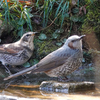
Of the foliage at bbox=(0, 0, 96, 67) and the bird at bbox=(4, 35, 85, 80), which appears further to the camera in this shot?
the foliage at bbox=(0, 0, 96, 67)

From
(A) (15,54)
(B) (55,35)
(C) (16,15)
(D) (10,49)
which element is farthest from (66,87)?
(C) (16,15)

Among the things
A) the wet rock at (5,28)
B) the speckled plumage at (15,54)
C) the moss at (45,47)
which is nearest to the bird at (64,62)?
the speckled plumage at (15,54)

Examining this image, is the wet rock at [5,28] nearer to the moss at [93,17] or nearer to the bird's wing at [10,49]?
the bird's wing at [10,49]

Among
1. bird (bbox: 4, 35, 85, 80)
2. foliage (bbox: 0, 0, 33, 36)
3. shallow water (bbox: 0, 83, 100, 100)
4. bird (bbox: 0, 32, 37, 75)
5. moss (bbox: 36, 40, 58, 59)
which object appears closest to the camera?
shallow water (bbox: 0, 83, 100, 100)

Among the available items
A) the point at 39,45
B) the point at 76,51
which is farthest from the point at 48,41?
the point at 76,51

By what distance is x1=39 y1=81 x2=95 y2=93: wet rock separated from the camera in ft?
11.5

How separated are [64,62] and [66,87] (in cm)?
54

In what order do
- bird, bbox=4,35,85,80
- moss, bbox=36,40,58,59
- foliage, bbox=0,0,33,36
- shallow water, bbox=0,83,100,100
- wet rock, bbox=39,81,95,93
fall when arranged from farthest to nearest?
foliage, bbox=0,0,33,36 → moss, bbox=36,40,58,59 → bird, bbox=4,35,85,80 → wet rock, bbox=39,81,95,93 → shallow water, bbox=0,83,100,100

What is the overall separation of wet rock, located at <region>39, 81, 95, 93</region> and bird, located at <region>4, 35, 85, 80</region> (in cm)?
31

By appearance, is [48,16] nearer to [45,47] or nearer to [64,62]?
[45,47]

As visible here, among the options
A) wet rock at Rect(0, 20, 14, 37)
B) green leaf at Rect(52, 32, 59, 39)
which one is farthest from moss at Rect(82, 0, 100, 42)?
wet rock at Rect(0, 20, 14, 37)

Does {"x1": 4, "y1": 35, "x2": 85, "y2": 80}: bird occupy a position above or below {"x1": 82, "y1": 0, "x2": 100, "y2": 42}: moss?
below

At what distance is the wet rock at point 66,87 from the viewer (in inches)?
138

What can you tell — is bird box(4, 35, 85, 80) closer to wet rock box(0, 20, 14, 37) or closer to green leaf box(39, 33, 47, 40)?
green leaf box(39, 33, 47, 40)
